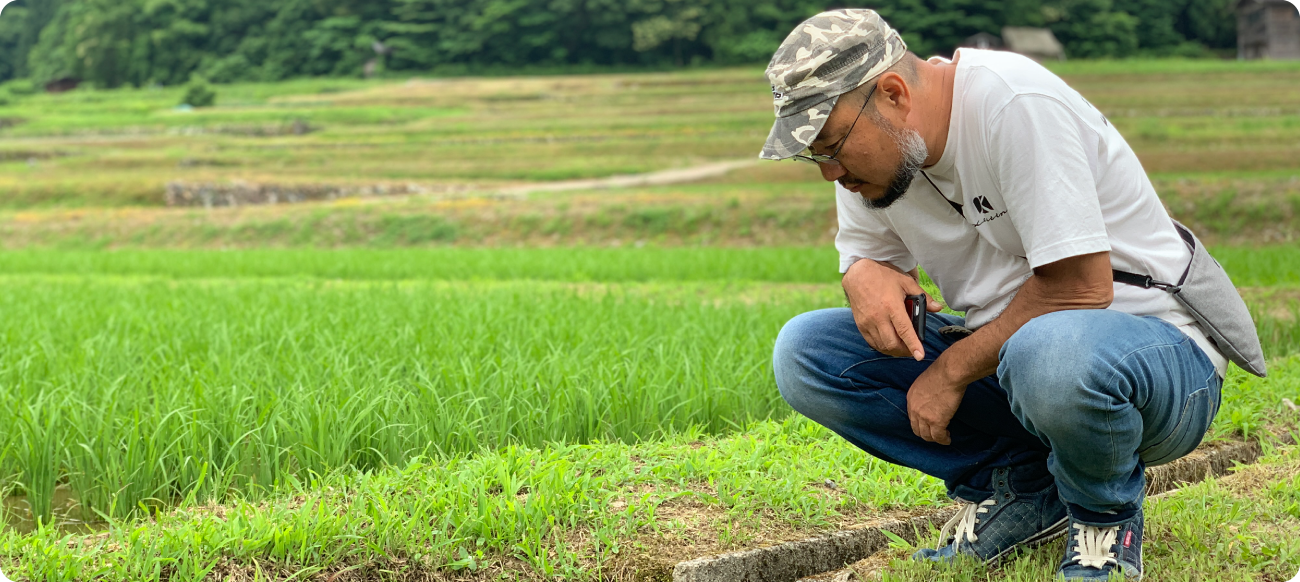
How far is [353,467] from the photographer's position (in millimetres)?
2312

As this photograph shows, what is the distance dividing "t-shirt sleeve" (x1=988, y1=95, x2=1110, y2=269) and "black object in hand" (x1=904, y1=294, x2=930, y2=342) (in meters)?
0.31

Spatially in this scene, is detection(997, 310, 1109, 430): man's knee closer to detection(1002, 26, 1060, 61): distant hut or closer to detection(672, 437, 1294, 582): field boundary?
detection(672, 437, 1294, 582): field boundary

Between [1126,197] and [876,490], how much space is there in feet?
3.19

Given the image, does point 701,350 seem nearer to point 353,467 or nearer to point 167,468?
point 353,467

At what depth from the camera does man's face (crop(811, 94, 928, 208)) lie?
1520mm

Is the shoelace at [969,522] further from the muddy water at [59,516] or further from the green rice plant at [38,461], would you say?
the green rice plant at [38,461]

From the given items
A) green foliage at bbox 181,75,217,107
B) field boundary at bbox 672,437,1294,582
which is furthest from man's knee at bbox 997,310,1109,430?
green foliage at bbox 181,75,217,107

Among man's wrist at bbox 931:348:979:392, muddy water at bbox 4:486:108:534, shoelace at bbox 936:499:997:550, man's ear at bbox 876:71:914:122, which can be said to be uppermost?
man's ear at bbox 876:71:914:122

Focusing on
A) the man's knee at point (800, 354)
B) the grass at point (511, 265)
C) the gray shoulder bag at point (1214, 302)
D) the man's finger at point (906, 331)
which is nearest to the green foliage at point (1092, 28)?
the grass at point (511, 265)

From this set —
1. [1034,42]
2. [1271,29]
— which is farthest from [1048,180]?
[1271,29]

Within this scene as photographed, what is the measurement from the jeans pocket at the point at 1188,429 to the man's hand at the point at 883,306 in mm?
422

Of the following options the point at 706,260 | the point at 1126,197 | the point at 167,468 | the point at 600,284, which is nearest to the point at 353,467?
the point at 167,468

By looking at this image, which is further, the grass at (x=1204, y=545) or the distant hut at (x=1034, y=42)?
the distant hut at (x=1034, y=42)

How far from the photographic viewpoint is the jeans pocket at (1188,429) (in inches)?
61.6
